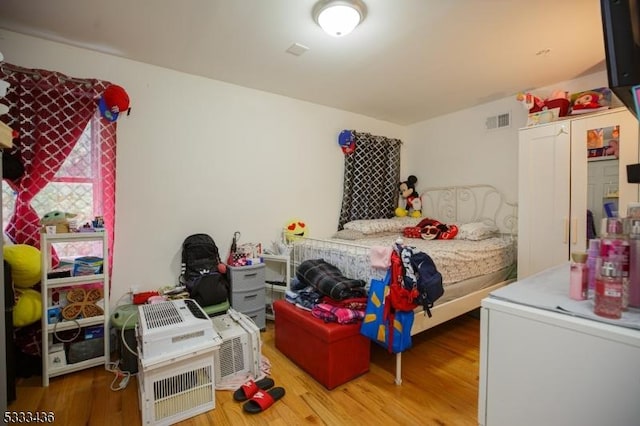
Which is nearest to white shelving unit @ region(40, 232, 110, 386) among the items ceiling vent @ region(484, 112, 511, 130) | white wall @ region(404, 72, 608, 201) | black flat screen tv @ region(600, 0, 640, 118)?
black flat screen tv @ region(600, 0, 640, 118)

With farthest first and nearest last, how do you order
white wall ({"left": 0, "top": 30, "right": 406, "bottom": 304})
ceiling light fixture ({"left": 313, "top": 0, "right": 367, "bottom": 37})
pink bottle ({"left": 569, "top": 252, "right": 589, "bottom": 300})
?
1. white wall ({"left": 0, "top": 30, "right": 406, "bottom": 304})
2. ceiling light fixture ({"left": 313, "top": 0, "right": 367, "bottom": 37})
3. pink bottle ({"left": 569, "top": 252, "right": 589, "bottom": 300})

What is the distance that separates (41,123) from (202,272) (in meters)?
1.61

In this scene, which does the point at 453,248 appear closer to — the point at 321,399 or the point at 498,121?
the point at 321,399

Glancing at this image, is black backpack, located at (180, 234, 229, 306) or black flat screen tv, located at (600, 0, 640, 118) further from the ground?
black flat screen tv, located at (600, 0, 640, 118)

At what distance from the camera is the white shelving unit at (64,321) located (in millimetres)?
1944

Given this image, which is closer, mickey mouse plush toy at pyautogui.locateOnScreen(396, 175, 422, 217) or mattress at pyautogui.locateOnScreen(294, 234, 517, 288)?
mattress at pyautogui.locateOnScreen(294, 234, 517, 288)

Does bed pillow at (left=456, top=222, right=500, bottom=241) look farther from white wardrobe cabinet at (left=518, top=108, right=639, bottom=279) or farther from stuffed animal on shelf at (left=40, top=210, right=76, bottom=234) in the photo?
stuffed animal on shelf at (left=40, top=210, right=76, bottom=234)

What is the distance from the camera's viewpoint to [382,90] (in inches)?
126

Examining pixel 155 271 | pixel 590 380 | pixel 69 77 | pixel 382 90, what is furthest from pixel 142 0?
pixel 590 380

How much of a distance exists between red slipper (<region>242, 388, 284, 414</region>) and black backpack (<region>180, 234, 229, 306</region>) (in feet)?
3.03

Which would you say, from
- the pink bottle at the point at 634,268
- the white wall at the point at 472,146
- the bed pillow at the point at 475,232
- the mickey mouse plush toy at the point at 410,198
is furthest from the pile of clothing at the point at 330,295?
the white wall at the point at 472,146

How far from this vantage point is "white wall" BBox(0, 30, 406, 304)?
2488 millimetres

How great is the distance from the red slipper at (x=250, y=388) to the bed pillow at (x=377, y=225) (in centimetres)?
196

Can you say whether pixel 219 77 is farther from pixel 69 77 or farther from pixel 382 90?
pixel 382 90
